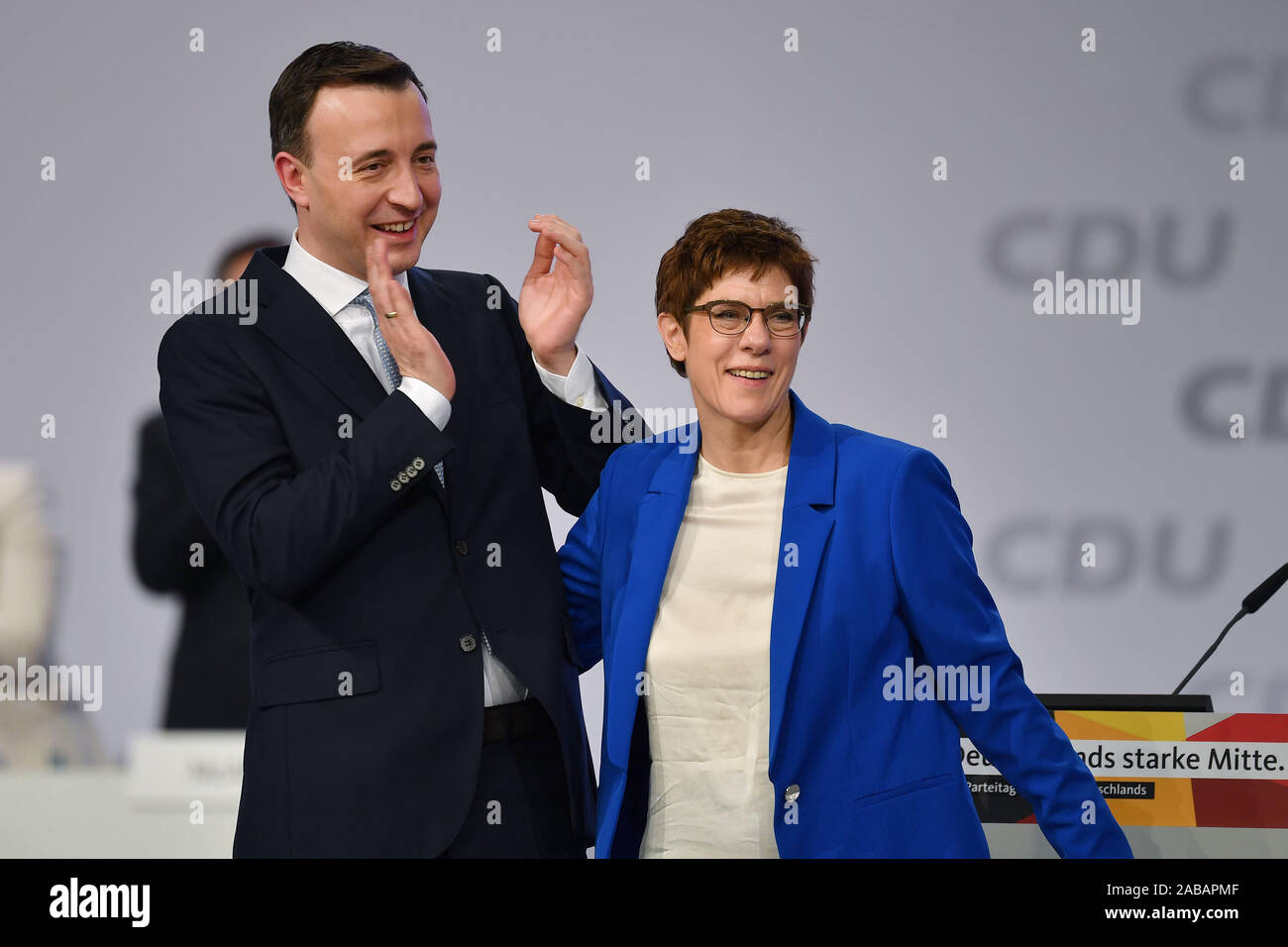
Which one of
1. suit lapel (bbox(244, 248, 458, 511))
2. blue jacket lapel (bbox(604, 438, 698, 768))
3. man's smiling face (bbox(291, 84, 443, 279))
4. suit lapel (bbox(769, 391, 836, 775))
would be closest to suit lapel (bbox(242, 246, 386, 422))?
suit lapel (bbox(244, 248, 458, 511))

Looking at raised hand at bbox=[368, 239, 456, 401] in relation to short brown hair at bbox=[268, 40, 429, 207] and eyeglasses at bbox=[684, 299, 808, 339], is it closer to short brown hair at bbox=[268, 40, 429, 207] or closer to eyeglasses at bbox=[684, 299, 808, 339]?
short brown hair at bbox=[268, 40, 429, 207]

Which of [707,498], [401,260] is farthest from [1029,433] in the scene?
[401,260]

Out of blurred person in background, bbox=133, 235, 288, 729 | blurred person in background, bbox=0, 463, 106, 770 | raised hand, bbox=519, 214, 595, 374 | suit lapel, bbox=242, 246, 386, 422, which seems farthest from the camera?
blurred person in background, bbox=0, 463, 106, 770

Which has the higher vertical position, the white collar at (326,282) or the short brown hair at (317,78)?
the short brown hair at (317,78)

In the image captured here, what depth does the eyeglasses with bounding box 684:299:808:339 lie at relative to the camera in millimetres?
1910

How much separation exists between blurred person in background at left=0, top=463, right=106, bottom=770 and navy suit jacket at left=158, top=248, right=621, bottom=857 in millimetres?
1945

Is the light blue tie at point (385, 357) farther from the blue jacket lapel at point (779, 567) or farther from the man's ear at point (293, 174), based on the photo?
the blue jacket lapel at point (779, 567)

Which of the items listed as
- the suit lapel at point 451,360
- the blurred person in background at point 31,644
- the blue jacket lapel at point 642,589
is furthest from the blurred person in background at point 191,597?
the blue jacket lapel at point 642,589

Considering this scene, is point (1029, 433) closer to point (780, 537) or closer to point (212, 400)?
point (780, 537)

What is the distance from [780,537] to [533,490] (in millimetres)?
391

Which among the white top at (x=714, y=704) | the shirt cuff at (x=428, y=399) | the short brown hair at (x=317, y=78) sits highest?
the short brown hair at (x=317, y=78)

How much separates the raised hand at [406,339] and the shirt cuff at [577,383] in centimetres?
26

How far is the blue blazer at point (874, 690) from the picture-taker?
69.8 inches

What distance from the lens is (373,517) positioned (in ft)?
5.67
